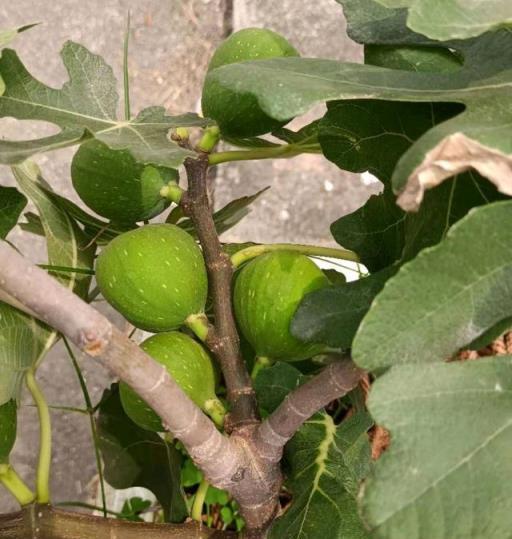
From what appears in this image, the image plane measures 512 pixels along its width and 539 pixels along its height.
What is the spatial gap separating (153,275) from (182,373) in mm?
75

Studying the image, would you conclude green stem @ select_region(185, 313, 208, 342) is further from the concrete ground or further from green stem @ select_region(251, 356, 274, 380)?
the concrete ground

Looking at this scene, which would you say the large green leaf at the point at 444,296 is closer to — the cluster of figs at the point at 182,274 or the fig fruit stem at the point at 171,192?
the cluster of figs at the point at 182,274

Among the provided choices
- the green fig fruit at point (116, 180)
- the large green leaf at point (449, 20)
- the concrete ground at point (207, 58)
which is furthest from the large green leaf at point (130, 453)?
the large green leaf at point (449, 20)

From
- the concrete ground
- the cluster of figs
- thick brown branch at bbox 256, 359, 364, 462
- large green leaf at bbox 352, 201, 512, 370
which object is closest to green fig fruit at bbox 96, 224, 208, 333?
A: the cluster of figs

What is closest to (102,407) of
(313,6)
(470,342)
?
(470,342)

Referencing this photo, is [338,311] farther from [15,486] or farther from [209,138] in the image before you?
[15,486]

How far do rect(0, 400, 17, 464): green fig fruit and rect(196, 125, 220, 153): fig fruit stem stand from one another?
26 centimetres

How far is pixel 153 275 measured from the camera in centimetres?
55

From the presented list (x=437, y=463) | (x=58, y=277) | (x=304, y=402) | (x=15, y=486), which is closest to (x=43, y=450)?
(x=15, y=486)

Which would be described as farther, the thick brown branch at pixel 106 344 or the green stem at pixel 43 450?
the green stem at pixel 43 450

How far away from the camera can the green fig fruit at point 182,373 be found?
56 cm

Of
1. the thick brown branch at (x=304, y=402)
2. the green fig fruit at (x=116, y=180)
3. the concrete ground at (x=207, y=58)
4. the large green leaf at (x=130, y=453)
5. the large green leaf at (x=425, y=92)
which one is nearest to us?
Result: the large green leaf at (x=425, y=92)

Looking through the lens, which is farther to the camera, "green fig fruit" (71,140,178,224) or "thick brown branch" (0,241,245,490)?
"green fig fruit" (71,140,178,224)

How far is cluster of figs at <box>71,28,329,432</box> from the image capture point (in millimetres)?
555
